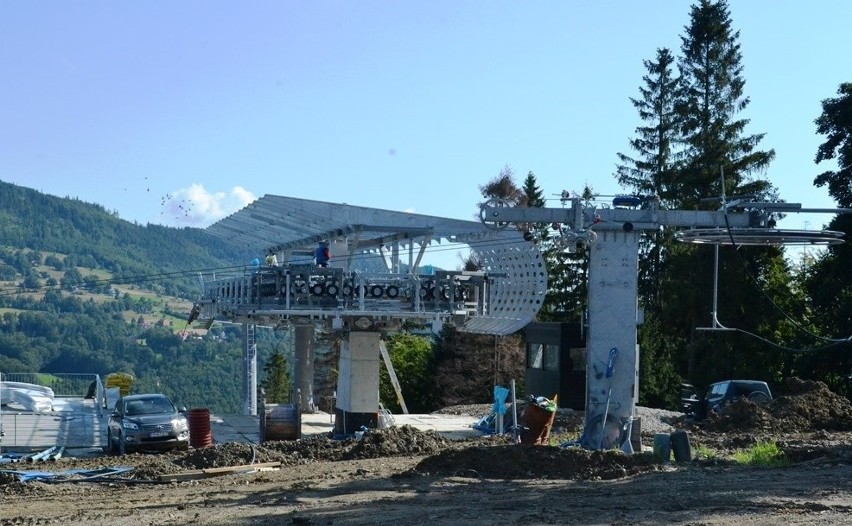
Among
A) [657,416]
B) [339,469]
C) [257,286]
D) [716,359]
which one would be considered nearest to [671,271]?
[716,359]

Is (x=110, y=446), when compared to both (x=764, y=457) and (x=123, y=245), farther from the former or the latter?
(x=123, y=245)

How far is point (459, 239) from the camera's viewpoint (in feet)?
115

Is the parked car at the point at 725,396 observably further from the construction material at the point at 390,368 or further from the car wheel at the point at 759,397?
the construction material at the point at 390,368

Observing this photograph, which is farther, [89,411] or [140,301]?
[140,301]

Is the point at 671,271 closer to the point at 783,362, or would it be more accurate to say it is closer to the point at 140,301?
the point at 783,362

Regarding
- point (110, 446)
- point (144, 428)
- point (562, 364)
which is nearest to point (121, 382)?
point (110, 446)

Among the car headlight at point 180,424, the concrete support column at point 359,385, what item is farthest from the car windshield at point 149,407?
the concrete support column at point 359,385

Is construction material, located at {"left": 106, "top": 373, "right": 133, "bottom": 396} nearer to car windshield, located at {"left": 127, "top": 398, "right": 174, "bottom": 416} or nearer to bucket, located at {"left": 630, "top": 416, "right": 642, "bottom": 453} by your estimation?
car windshield, located at {"left": 127, "top": 398, "right": 174, "bottom": 416}

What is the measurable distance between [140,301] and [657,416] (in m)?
153

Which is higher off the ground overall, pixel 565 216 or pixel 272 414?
pixel 565 216

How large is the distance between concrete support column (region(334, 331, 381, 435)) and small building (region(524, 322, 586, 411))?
8314mm

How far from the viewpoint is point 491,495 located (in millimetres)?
18500

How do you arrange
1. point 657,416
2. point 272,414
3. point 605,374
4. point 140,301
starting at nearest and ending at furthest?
point 605,374 < point 272,414 < point 657,416 < point 140,301

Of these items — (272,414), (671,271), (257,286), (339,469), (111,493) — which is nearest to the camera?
(111,493)
